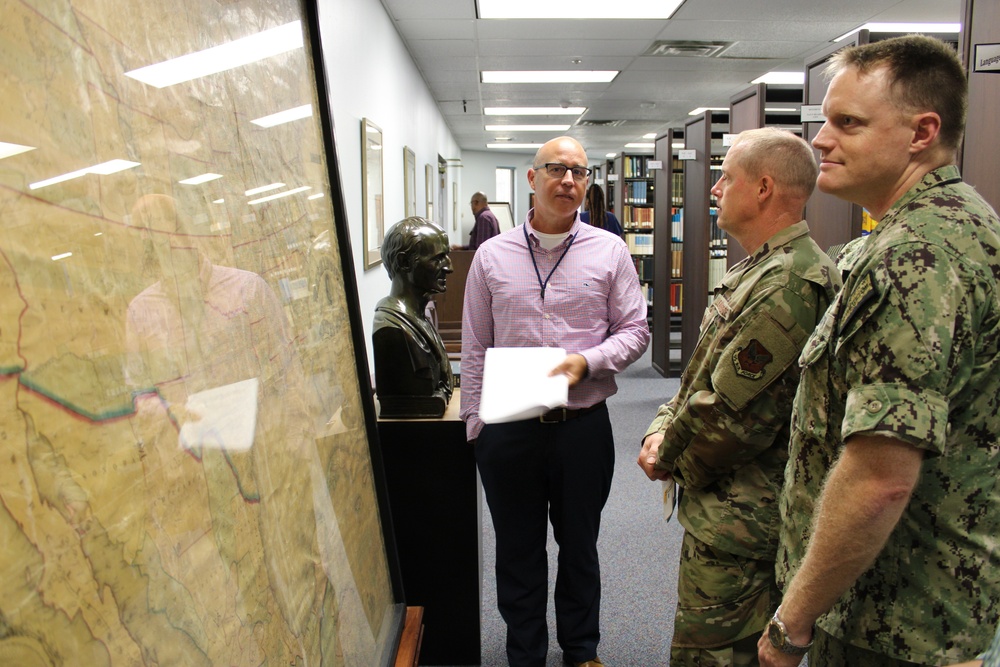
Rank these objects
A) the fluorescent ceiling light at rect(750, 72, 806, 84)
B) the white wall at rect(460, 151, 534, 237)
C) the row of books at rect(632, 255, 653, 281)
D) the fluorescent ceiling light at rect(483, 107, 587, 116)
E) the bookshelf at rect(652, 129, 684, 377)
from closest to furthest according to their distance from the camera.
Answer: the bookshelf at rect(652, 129, 684, 377) → the fluorescent ceiling light at rect(750, 72, 806, 84) → the row of books at rect(632, 255, 653, 281) → the fluorescent ceiling light at rect(483, 107, 587, 116) → the white wall at rect(460, 151, 534, 237)

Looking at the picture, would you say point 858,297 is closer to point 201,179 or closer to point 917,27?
point 201,179

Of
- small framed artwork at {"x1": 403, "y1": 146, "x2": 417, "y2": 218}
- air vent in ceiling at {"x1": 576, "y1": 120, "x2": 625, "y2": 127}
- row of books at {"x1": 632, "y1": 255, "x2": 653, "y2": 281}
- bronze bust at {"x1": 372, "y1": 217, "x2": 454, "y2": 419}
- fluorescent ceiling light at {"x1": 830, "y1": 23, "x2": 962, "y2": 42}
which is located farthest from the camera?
air vent in ceiling at {"x1": 576, "y1": 120, "x2": 625, "y2": 127}

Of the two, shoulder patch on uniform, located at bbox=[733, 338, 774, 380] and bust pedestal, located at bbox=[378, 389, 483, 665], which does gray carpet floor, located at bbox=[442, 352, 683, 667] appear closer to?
bust pedestal, located at bbox=[378, 389, 483, 665]

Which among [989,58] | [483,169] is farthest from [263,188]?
[483,169]

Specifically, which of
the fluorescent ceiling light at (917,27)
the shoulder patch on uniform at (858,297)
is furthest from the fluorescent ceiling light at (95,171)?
the fluorescent ceiling light at (917,27)

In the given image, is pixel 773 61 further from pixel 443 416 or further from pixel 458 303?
pixel 443 416

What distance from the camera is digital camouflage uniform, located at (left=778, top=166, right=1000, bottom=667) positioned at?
922 millimetres

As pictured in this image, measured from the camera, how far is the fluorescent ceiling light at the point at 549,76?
7.71 meters

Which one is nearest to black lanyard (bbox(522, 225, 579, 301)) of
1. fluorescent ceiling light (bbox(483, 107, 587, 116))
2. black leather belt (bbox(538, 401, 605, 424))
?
black leather belt (bbox(538, 401, 605, 424))

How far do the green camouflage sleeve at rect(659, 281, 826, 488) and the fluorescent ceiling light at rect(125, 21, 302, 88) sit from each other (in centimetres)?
99

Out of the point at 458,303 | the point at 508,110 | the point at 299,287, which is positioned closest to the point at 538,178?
the point at 299,287

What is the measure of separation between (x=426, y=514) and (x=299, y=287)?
56.0 inches

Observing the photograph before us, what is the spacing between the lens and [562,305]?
6.46ft

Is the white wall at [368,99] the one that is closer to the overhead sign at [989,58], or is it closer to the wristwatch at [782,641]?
the wristwatch at [782,641]
